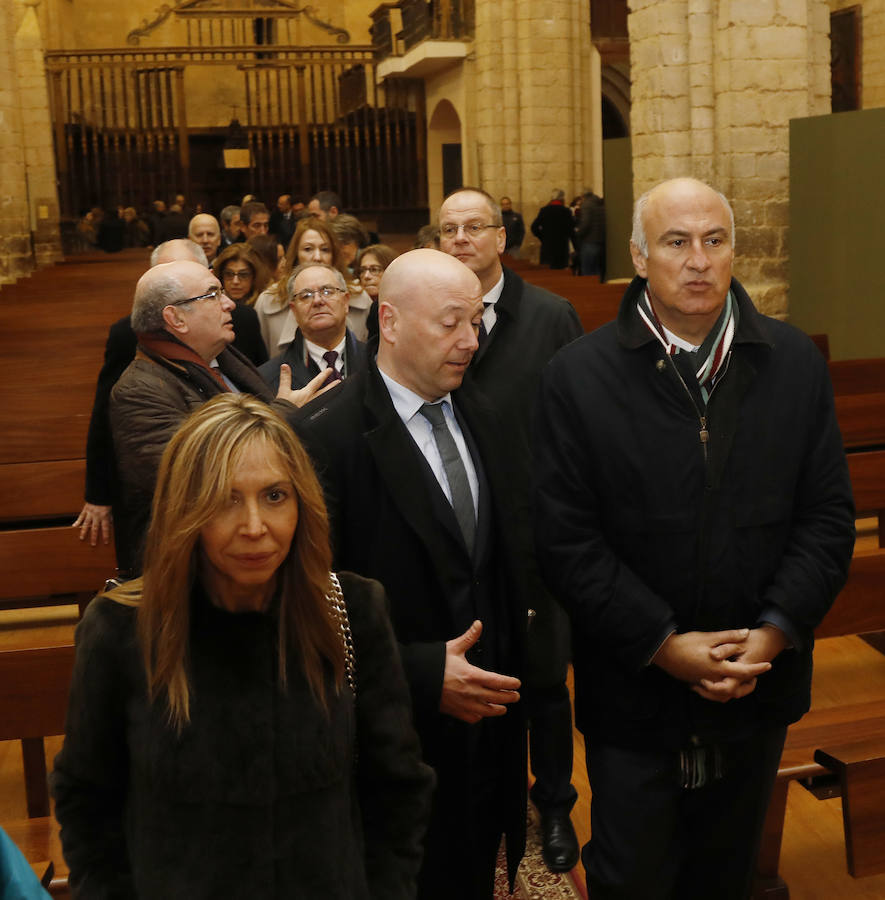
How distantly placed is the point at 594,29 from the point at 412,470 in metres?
16.1

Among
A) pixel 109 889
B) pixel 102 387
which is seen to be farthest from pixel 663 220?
pixel 102 387

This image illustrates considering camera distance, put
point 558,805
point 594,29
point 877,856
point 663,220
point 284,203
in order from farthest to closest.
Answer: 1. point 594,29
2. point 284,203
3. point 558,805
4. point 877,856
5. point 663,220

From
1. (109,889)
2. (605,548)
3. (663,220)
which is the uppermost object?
(663,220)

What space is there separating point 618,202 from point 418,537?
38.7ft

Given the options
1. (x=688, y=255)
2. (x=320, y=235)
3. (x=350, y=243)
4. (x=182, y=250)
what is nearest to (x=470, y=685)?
(x=688, y=255)

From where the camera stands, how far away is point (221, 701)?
172 cm

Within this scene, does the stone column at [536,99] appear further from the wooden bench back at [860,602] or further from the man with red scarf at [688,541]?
the man with red scarf at [688,541]

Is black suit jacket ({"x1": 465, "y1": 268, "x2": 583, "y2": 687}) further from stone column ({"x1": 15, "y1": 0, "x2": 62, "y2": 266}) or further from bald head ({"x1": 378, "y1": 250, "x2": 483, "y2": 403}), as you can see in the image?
stone column ({"x1": 15, "y1": 0, "x2": 62, "y2": 266})

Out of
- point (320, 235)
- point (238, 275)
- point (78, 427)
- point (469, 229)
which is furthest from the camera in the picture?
point (78, 427)

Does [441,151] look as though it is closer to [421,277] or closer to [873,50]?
[873,50]

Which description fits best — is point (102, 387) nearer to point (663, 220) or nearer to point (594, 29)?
point (663, 220)

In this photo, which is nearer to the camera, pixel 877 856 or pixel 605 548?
pixel 605 548

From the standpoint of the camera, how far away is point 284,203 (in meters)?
13.0

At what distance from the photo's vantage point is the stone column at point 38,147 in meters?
17.1
